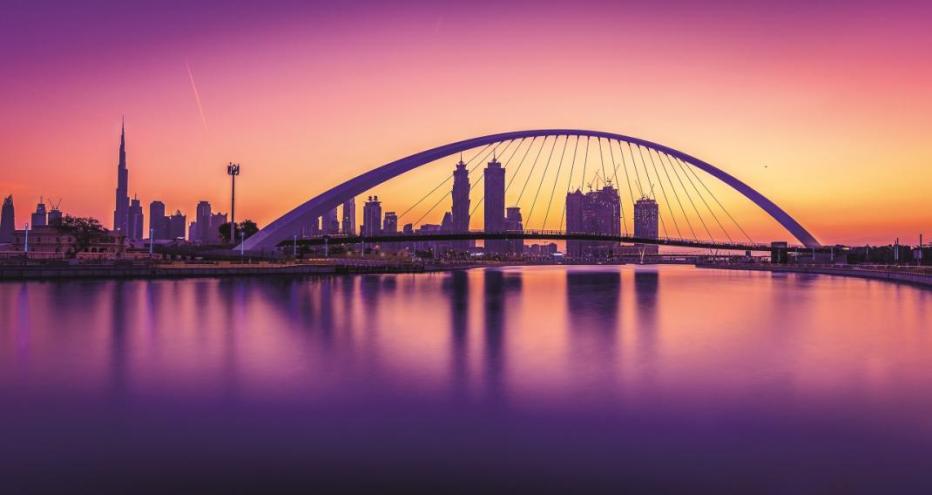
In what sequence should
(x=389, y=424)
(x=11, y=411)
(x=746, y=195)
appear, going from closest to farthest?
(x=389, y=424) → (x=11, y=411) → (x=746, y=195)

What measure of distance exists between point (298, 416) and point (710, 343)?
38.6 feet

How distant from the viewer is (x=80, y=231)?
78.5 m

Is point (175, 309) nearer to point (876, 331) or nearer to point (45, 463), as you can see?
point (45, 463)

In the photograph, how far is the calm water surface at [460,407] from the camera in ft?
18.7

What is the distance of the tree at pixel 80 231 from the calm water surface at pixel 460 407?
71.1 m

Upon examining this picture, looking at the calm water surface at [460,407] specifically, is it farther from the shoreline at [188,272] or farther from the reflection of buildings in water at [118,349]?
the shoreline at [188,272]

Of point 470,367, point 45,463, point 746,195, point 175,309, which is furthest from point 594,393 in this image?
point 746,195

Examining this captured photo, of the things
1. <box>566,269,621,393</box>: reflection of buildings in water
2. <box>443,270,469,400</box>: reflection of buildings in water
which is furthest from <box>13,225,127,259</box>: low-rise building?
<box>566,269,621,393</box>: reflection of buildings in water

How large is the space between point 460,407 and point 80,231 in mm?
87999

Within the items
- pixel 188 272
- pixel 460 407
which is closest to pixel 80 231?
pixel 188 272

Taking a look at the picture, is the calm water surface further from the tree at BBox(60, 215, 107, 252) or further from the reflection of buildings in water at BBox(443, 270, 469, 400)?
the tree at BBox(60, 215, 107, 252)

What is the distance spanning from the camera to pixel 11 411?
7969 mm

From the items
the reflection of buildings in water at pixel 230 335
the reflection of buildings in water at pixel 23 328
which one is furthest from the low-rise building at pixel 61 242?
the reflection of buildings in water at pixel 230 335

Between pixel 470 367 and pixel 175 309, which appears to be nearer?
pixel 470 367
